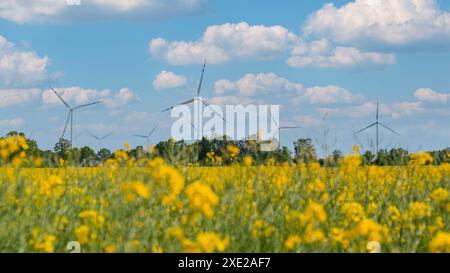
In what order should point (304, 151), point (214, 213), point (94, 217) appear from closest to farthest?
point (94, 217) → point (214, 213) → point (304, 151)

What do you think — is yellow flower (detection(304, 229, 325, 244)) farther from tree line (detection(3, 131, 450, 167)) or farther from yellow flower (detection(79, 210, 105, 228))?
tree line (detection(3, 131, 450, 167))

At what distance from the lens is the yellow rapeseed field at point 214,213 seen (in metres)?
4.37

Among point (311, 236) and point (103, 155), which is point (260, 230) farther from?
point (103, 155)

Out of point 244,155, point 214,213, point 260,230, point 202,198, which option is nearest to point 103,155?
point 244,155

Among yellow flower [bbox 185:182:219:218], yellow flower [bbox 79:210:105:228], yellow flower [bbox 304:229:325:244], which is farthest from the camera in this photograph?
yellow flower [bbox 79:210:105:228]

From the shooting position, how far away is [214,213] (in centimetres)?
575

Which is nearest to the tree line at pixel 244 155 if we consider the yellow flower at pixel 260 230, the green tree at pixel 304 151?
the green tree at pixel 304 151

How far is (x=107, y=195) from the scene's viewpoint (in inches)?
223

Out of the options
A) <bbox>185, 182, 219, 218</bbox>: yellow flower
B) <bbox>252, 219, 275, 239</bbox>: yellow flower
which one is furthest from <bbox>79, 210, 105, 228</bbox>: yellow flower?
<bbox>252, 219, 275, 239</bbox>: yellow flower

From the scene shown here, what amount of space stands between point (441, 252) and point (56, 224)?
346 centimetres

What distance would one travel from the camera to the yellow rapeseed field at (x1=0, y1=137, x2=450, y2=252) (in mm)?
4367

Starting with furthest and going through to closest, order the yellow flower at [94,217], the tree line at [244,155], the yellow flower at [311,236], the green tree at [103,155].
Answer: the green tree at [103,155]
the tree line at [244,155]
the yellow flower at [94,217]
the yellow flower at [311,236]

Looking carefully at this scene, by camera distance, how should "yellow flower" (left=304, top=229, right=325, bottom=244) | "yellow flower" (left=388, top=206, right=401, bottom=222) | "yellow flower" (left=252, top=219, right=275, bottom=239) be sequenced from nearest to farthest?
"yellow flower" (left=304, top=229, right=325, bottom=244), "yellow flower" (left=252, top=219, right=275, bottom=239), "yellow flower" (left=388, top=206, right=401, bottom=222)

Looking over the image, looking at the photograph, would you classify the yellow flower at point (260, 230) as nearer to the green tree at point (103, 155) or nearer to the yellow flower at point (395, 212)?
the yellow flower at point (395, 212)
